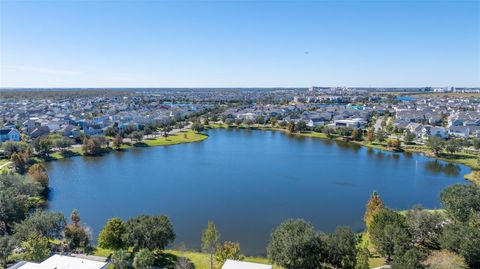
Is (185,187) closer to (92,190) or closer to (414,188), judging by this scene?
(92,190)

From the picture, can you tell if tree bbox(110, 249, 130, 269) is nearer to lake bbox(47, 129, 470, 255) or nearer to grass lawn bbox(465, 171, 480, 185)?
lake bbox(47, 129, 470, 255)

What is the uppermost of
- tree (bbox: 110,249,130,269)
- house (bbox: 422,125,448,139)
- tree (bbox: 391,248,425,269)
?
tree (bbox: 391,248,425,269)

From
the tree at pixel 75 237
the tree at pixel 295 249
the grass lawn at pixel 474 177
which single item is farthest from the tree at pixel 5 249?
the grass lawn at pixel 474 177

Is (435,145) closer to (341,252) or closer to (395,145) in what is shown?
(395,145)

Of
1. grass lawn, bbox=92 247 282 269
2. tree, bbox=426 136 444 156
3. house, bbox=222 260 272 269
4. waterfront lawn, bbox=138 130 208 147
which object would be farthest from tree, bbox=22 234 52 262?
tree, bbox=426 136 444 156

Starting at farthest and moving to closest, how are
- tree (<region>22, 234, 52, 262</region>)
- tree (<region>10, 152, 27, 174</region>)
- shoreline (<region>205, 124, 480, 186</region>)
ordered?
shoreline (<region>205, 124, 480, 186</region>) → tree (<region>10, 152, 27, 174</region>) → tree (<region>22, 234, 52, 262</region>)

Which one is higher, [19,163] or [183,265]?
[183,265]

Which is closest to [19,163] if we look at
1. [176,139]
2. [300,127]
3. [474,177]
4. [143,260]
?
[176,139]
